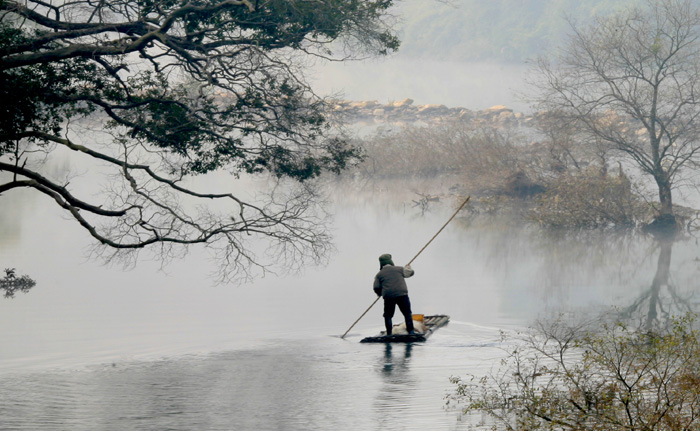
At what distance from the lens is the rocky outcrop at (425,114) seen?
90875mm

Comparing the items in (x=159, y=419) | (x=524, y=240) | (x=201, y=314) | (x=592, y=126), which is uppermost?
(x=592, y=126)

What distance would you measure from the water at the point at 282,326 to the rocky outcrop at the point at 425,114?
52990 mm

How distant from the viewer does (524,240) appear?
3669 cm

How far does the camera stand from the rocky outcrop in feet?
298

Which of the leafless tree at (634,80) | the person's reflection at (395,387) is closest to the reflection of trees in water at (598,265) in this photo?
the leafless tree at (634,80)

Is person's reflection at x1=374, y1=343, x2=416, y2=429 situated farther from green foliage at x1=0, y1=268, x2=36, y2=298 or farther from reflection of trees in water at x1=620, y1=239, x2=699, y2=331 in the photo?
green foliage at x1=0, y1=268, x2=36, y2=298

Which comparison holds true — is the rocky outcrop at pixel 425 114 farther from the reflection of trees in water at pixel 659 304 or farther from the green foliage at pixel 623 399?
the green foliage at pixel 623 399

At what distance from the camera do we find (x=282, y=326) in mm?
20922

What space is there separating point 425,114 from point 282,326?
247ft

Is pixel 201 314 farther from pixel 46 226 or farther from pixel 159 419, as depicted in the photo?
pixel 46 226

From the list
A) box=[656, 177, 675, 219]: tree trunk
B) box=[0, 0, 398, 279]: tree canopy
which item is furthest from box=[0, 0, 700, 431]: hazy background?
box=[656, 177, 675, 219]: tree trunk

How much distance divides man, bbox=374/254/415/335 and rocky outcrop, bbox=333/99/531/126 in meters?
67.3

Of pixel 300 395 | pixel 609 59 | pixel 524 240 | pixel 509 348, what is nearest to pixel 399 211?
pixel 524 240

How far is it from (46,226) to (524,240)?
17.6m
